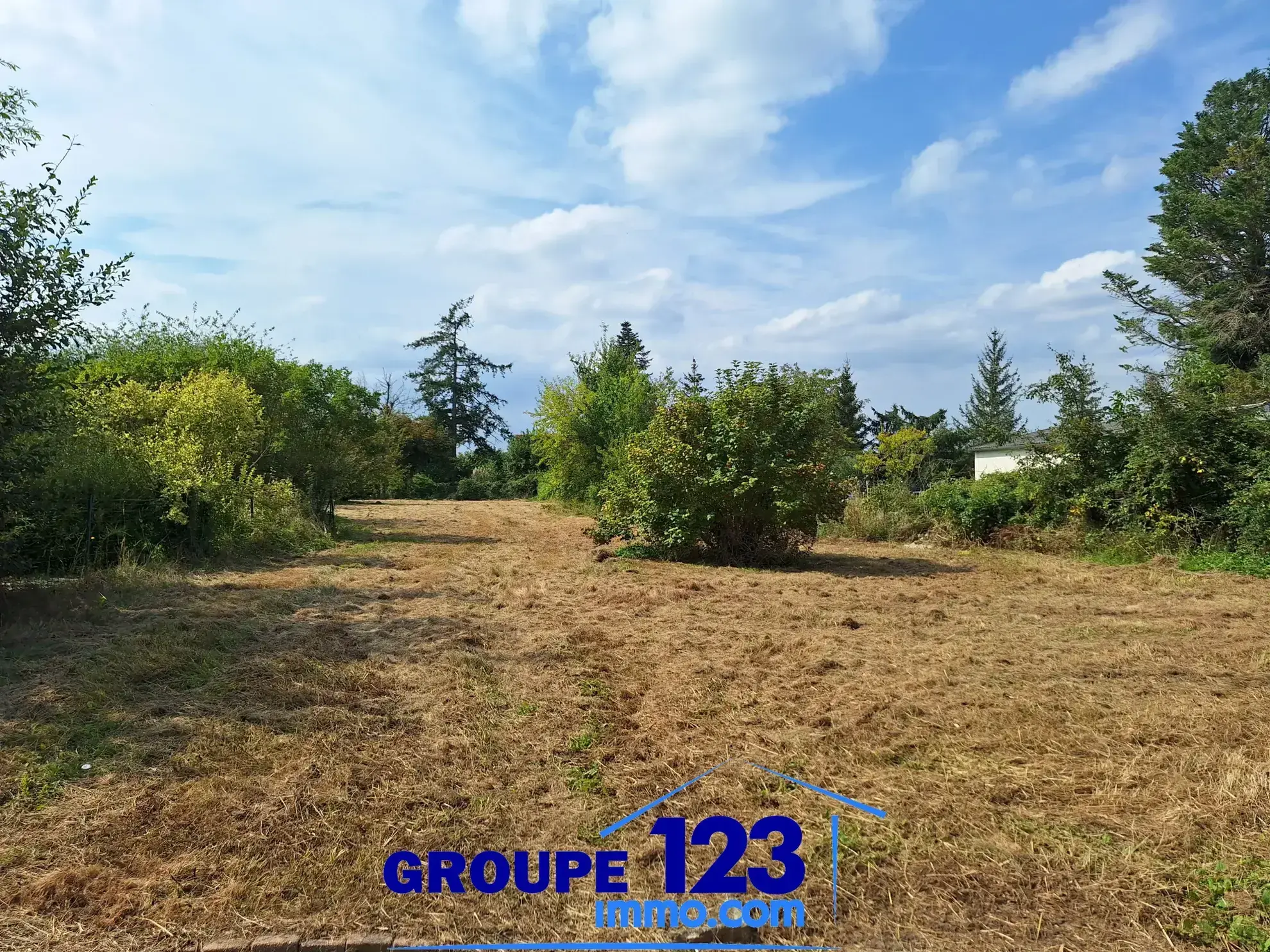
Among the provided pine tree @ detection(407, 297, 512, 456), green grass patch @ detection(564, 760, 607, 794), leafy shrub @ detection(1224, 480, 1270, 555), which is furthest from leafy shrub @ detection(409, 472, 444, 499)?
green grass patch @ detection(564, 760, 607, 794)

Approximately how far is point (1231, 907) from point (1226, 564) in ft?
35.8

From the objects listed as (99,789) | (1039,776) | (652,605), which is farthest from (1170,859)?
(652,605)

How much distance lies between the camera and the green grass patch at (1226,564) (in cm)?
1045

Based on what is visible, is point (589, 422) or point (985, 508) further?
point (589, 422)

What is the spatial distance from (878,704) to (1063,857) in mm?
1786

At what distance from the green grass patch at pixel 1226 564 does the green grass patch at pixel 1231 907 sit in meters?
9.91

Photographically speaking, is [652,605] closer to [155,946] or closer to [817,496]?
[817,496]

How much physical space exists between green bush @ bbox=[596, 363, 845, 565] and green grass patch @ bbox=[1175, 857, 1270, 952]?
347 inches

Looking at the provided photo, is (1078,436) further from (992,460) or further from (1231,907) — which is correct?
(992,460)

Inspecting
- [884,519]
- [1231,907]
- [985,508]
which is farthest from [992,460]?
[1231,907]

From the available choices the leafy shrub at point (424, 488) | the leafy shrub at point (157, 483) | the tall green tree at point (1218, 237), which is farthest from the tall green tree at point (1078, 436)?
the leafy shrub at point (424, 488)

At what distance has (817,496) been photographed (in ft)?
39.0

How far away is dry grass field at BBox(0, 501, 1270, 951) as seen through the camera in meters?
2.51

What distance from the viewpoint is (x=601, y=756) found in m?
3.85
